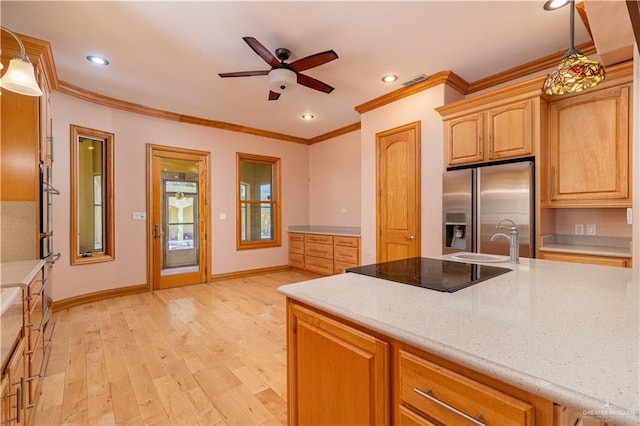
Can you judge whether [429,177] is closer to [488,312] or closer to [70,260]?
[488,312]

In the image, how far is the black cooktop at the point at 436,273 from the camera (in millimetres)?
1270

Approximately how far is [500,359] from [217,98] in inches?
168

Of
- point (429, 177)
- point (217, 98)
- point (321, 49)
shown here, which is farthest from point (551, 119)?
point (217, 98)

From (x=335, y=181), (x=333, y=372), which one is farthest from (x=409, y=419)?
(x=335, y=181)

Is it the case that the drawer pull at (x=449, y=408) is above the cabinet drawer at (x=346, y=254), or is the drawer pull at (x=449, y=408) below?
above

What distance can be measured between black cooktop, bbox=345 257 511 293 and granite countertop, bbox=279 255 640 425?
0.18 feet

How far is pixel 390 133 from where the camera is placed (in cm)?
391

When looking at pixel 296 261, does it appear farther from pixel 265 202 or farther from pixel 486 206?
pixel 486 206

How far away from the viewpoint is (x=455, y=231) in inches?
125

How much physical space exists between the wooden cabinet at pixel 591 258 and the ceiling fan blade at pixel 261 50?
9.82 ft

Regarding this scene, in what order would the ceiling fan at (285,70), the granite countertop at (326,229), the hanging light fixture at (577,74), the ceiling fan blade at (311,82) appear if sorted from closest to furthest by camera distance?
the hanging light fixture at (577,74), the ceiling fan at (285,70), the ceiling fan blade at (311,82), the granite countertop at (326,229)

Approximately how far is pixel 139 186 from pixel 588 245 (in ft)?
18.2

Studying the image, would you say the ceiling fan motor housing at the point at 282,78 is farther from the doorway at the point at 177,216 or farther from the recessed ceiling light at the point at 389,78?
the doorway at the point at 177,216

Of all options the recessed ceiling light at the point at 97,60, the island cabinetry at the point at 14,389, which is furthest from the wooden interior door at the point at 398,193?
the island cabinetry at the point at 14,389
